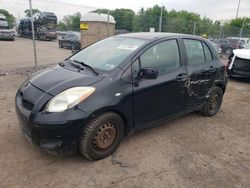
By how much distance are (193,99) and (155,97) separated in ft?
3.46

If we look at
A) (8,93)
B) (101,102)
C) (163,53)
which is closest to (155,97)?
(163,53)

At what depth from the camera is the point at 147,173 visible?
119 inches

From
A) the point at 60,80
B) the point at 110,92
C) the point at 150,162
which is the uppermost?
the point at 60,80

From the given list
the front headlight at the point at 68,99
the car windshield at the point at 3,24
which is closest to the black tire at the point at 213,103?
the front headlight at the point at 68,99

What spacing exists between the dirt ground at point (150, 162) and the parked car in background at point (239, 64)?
4.71 metres

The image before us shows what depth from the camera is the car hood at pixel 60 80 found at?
3003 millimetres

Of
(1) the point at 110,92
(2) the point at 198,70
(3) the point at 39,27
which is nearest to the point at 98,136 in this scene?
(1) the point at 110,92

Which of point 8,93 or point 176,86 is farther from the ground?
point 176,86

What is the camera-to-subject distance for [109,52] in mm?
3766

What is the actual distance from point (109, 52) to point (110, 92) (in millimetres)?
917

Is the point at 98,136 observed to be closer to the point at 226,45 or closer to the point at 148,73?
the point at 148,73

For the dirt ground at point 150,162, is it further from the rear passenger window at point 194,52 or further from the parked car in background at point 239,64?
the parked car in background at point 239,64

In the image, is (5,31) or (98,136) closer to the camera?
(98,136)

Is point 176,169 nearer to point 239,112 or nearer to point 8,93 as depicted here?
point 239,112
